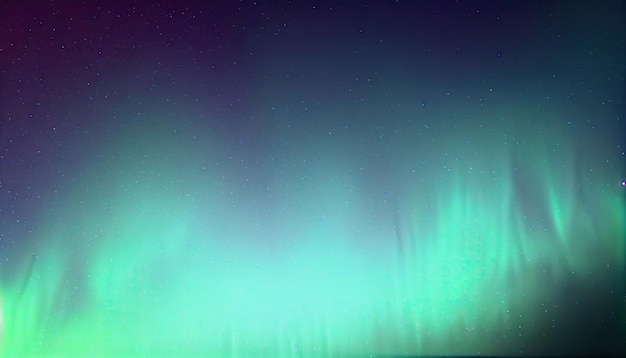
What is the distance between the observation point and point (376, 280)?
1.89 metres

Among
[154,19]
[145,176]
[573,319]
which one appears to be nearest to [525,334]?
[573,319]

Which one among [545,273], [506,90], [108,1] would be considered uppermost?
[108,1]

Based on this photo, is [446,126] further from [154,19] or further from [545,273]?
[154,19]

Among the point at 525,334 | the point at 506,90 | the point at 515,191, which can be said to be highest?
the point at 506,90

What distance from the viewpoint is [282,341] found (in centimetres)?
187

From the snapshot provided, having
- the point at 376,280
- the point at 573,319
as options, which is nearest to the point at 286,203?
the point at 376,280

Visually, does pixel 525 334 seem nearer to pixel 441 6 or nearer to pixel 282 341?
pixel 282 341

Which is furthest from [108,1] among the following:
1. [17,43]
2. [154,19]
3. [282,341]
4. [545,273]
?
[545,273]

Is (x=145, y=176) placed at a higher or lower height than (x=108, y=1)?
lower

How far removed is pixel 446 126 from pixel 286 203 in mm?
634

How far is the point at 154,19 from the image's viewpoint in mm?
1967

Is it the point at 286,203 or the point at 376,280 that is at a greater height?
the point at 286,203

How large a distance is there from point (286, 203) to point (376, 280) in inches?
16.2

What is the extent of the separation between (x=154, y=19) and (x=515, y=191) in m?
1.43
